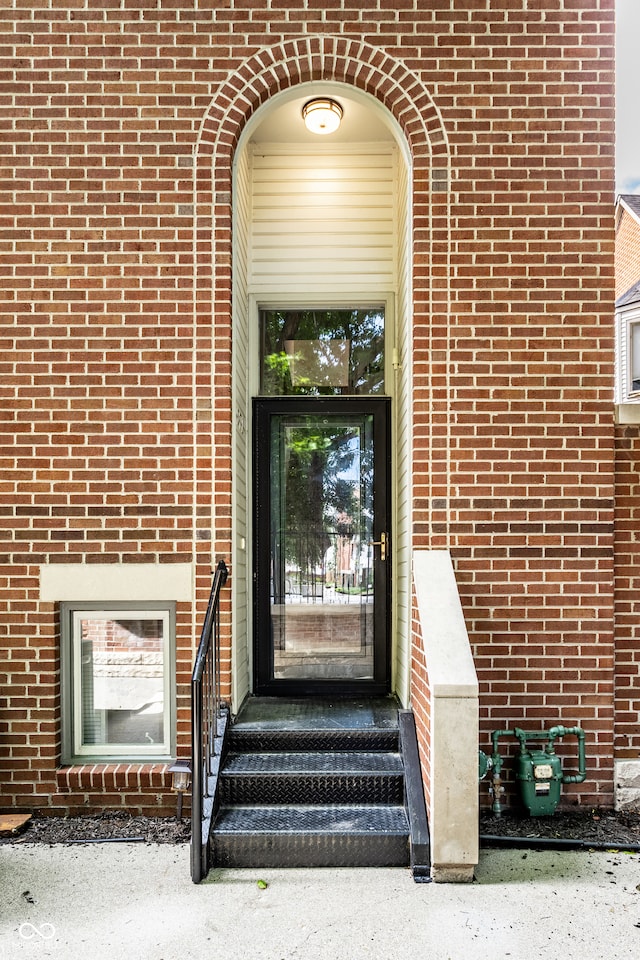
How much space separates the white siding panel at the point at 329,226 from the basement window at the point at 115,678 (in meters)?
2.33

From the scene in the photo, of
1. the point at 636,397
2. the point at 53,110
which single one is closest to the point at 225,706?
the point at 53,110

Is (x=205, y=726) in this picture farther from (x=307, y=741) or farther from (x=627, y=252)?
(x=627, y=252)

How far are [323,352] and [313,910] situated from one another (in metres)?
3.26

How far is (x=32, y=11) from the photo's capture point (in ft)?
12.7

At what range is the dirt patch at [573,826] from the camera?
3.46 m

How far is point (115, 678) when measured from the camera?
3.90 metres

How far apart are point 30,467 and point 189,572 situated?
105cm

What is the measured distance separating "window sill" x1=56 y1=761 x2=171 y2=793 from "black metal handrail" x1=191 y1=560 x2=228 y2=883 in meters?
0.41

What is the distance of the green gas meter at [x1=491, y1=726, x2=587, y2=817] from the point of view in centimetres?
357

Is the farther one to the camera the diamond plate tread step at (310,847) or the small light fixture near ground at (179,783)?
the small light fixture near ground at (179,783)

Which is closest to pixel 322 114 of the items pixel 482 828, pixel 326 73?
pixel 326 73

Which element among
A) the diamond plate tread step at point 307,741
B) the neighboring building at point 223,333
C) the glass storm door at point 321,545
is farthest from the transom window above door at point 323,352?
the diamond plate tread step at point 307,741

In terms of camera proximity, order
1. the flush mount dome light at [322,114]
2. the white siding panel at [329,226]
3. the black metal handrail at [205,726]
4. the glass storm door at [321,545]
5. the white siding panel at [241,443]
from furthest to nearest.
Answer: the white siding panel at [329,226]
the glass storm door at [321,545]
the flush mount dome light at [322,114]
the white siding panel at [241,443]
the black metal handrail at [205,726]

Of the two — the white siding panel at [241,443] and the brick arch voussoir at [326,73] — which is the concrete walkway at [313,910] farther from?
the brick arch voussoir at [326,73]
